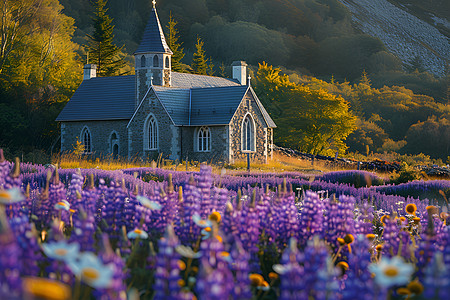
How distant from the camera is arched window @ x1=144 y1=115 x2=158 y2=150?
35.8 meters

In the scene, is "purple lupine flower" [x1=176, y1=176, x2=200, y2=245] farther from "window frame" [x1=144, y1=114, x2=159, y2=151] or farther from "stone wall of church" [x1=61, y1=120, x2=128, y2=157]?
"stone wall of church" [x1=61, y1=120, x2=128, y2=157]

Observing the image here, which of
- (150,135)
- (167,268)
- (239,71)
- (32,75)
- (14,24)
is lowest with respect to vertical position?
(167,268)

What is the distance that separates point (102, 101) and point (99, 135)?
9.58 feet

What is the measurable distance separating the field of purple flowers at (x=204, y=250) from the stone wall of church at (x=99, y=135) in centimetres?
3192

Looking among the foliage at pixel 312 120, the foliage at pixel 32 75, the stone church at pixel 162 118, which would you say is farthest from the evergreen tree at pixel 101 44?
the foliage at pixel 312 120

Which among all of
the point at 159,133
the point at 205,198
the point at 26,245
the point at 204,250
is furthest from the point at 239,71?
the point at 204,250

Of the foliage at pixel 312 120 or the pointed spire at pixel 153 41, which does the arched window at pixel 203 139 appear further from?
the foliage at pixel 312 120

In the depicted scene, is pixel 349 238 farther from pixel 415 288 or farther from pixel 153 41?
pixel 153 41

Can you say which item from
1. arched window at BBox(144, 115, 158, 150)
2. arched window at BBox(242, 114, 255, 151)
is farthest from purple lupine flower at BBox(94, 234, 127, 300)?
arched window at BBox(242, 114, 255, 151)

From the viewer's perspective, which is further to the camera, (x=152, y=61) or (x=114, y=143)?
(x=114, y=143)

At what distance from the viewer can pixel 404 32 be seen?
161875 millimetres

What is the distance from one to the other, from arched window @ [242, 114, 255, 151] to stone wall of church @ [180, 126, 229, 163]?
2196mm

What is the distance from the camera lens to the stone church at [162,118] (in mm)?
35219

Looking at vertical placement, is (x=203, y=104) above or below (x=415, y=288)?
above
